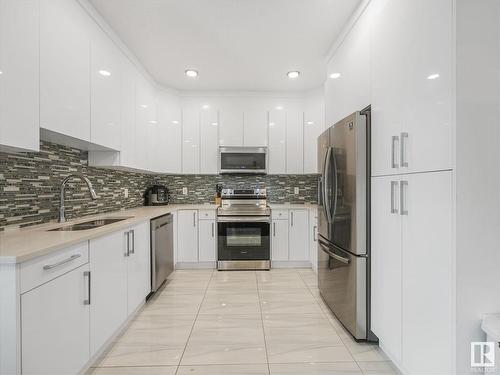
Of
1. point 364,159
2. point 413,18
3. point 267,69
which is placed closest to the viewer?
point 413,18

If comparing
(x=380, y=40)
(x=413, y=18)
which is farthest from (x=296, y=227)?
(x=413, y=18)

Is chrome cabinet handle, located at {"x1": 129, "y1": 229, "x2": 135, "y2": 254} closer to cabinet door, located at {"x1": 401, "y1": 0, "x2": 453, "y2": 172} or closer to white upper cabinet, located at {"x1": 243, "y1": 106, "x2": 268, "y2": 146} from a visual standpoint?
cabinet door, located at {"x1": 401, "y1": 0, "x2": 453, "y2": 172}

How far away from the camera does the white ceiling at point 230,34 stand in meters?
2.21

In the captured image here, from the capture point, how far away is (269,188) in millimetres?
4484

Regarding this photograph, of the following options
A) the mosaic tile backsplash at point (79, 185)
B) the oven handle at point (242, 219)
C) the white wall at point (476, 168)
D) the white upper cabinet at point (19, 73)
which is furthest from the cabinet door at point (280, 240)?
the white upper cabinet at point (19, 73)

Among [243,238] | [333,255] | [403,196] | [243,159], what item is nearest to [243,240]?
[243,238]

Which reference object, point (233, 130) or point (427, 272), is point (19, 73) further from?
point (233, 130)

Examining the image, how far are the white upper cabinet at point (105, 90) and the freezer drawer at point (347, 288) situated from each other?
2114 millimetres

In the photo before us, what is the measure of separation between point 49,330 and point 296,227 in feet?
10.0

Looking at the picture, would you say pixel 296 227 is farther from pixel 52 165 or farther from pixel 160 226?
pixel 52 165

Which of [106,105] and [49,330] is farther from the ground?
[106,105]

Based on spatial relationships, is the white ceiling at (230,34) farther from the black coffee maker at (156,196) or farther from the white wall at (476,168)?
the black coffee maker at (156,196)

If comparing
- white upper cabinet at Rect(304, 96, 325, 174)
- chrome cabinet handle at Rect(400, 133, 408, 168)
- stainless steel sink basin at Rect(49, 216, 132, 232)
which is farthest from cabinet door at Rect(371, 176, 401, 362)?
white upper cabinet at Rect(304, 96, 325, 174)

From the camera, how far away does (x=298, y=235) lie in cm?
393
